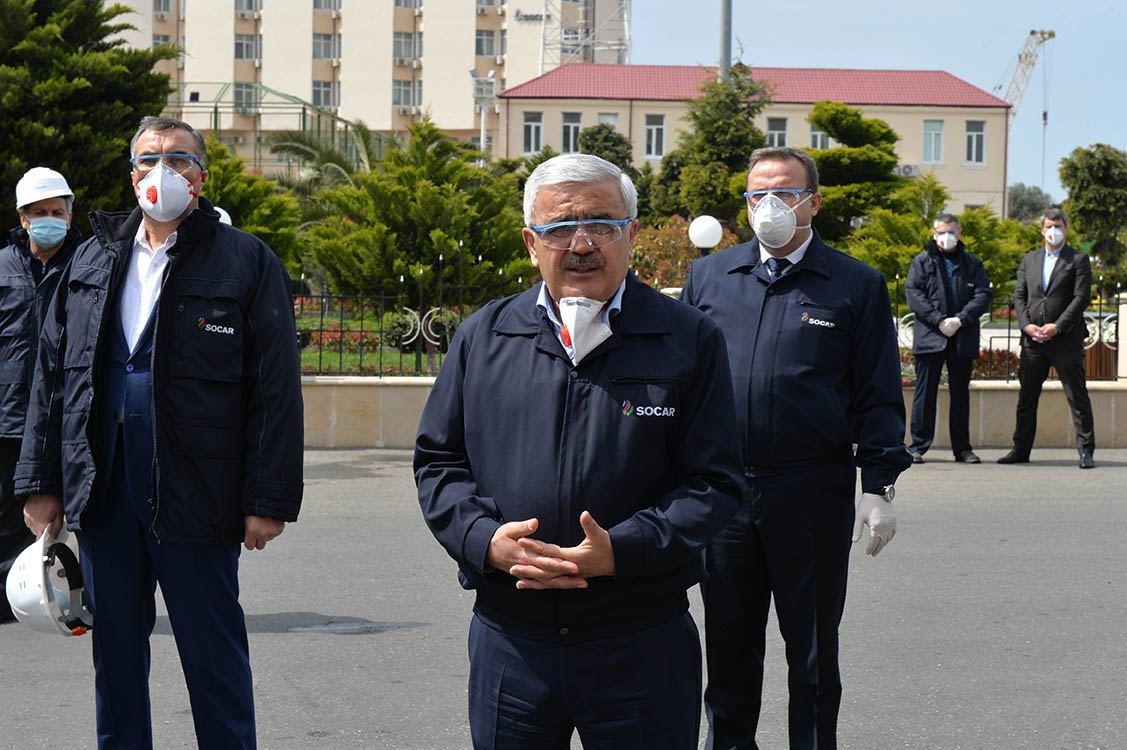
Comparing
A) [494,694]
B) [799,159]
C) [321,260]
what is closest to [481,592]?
[494,694]

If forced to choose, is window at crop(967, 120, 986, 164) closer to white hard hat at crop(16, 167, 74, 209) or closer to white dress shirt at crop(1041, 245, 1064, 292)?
white dress shirt at crop(1041, 245, 1064, 292)

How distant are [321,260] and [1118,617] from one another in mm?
13014

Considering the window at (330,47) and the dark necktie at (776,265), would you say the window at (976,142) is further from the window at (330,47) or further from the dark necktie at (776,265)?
the dark necktie at (776,265)

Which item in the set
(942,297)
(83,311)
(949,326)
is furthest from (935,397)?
(83,311)

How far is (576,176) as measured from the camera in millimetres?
3309

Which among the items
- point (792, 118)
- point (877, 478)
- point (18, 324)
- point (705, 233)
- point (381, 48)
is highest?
point (381, 48)

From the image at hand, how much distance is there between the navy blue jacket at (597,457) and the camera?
3232 millimetres

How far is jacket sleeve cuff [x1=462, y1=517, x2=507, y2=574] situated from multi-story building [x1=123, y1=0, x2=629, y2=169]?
82.3m

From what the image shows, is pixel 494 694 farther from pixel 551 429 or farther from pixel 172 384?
pixel 172 384

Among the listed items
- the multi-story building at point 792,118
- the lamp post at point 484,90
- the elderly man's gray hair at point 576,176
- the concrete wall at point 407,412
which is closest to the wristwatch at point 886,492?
the elderly man's gray hair at point 576,176

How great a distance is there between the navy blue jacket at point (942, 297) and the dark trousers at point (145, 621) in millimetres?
9235

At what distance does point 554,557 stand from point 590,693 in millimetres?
320

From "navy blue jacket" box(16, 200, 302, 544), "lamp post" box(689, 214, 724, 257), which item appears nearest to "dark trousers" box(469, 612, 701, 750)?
"navy blue jacket" box(16, 200, 302, 544)

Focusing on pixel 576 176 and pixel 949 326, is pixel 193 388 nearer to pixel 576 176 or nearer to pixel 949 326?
pixel 576 176
